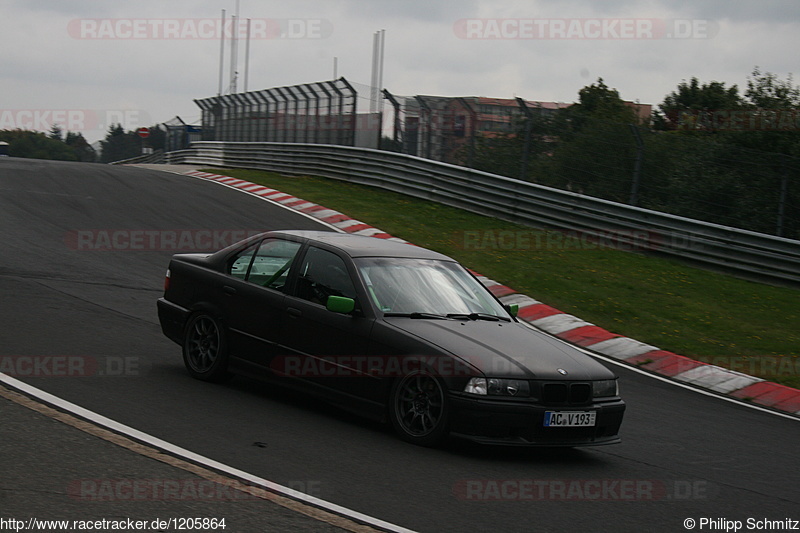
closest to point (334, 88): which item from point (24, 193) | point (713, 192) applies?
point (24, 193)

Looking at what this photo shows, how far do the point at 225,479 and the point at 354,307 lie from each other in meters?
2.06

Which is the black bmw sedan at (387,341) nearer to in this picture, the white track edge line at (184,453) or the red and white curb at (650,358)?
the white track edge line at (184,453)

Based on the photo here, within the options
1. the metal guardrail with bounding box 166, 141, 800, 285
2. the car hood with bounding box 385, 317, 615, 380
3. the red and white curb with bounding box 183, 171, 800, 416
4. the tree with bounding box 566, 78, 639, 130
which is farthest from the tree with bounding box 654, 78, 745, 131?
the car hood with bounding box 385, 317, 615, 380

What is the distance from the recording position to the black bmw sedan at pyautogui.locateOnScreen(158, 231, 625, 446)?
618 centimetres

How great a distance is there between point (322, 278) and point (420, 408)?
1.50 m

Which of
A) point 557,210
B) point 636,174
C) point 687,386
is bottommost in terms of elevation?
point 687,386

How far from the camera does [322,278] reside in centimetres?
729

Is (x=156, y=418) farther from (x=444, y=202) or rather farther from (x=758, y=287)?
(x=444, y=202)

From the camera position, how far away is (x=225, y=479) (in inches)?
201

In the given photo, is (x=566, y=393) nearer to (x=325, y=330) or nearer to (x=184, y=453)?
(x=325, y=330)

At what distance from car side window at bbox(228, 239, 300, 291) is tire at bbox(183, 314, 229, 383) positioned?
1.67 ft

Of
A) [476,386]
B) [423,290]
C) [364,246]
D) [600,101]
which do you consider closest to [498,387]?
[476,386]

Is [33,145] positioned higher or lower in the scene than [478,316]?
higher

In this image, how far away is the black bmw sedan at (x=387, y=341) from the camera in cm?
618
